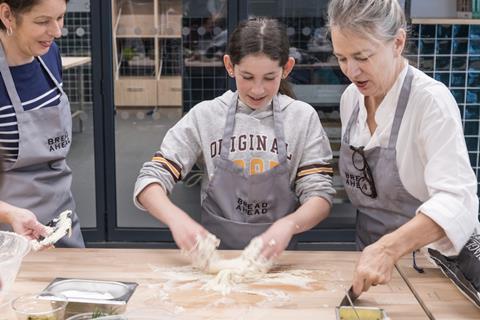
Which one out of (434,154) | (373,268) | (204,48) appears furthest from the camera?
(204,48)

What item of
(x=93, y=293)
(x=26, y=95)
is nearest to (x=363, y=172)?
(x=93, y=293)

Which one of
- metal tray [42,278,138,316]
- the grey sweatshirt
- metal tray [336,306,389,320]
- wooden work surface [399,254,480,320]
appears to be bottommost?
wooden work surface [399,254,480,320]

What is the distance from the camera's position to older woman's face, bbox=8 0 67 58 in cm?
191

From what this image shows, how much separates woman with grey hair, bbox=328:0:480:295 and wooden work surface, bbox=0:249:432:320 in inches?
3.6

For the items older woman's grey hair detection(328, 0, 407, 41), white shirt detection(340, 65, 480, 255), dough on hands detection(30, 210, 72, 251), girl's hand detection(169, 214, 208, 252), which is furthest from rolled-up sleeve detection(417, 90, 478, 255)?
dough on hands detection(30, 210, 72, 251)

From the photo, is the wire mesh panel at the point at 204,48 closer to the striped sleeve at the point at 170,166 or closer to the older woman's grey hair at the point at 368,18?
the striped sleeve at the point at 170,166

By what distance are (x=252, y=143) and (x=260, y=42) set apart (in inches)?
12.2

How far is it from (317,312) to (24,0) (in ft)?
3.94

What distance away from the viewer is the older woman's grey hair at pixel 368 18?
64.7 inches

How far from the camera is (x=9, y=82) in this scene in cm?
197

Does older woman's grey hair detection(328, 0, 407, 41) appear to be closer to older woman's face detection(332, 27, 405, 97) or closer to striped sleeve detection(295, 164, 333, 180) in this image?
older woman's face detection(332, 27, 405, 97)

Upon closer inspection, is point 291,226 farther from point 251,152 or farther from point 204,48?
point 204,48

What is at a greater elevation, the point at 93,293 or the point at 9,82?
the point at 9,82

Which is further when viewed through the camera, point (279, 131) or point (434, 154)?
point (279, 131)
